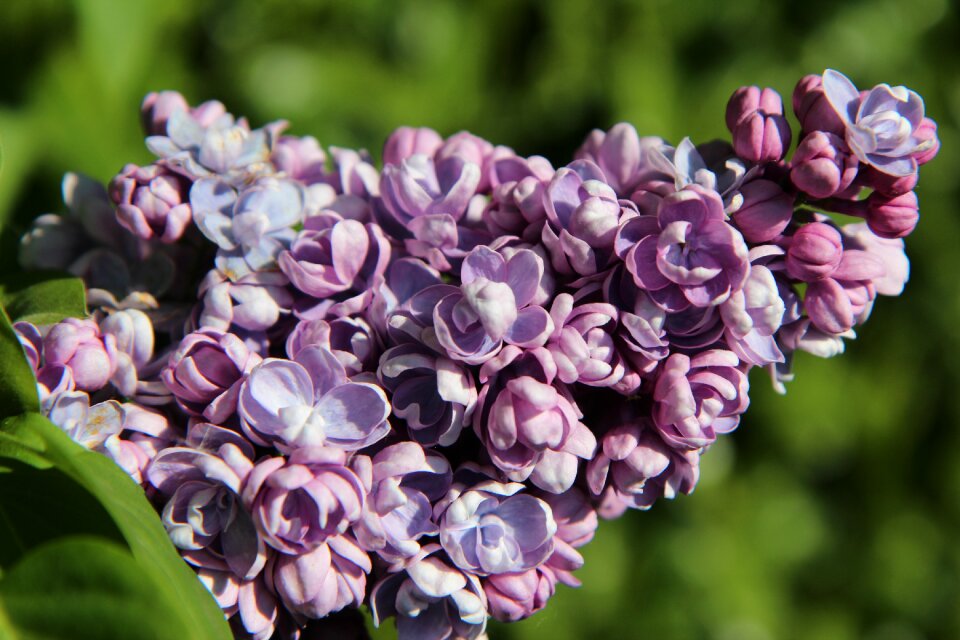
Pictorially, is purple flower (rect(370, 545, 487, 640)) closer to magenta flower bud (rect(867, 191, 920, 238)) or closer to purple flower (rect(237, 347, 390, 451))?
purple flower (rect(237, 347, 390, 451))

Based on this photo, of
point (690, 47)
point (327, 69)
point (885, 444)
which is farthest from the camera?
point (885, 444)

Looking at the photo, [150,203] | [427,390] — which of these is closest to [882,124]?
[427,390]

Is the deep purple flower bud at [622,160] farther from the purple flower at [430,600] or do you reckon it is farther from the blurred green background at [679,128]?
the blurred green background at [679,128]

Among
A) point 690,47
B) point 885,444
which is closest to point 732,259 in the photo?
point 690,47

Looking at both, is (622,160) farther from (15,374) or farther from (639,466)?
(15,374)

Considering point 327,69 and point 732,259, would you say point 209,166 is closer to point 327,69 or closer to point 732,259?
point 732,259

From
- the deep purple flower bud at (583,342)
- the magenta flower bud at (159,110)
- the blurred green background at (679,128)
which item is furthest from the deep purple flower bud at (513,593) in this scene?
the blurred green background at (679,128)
